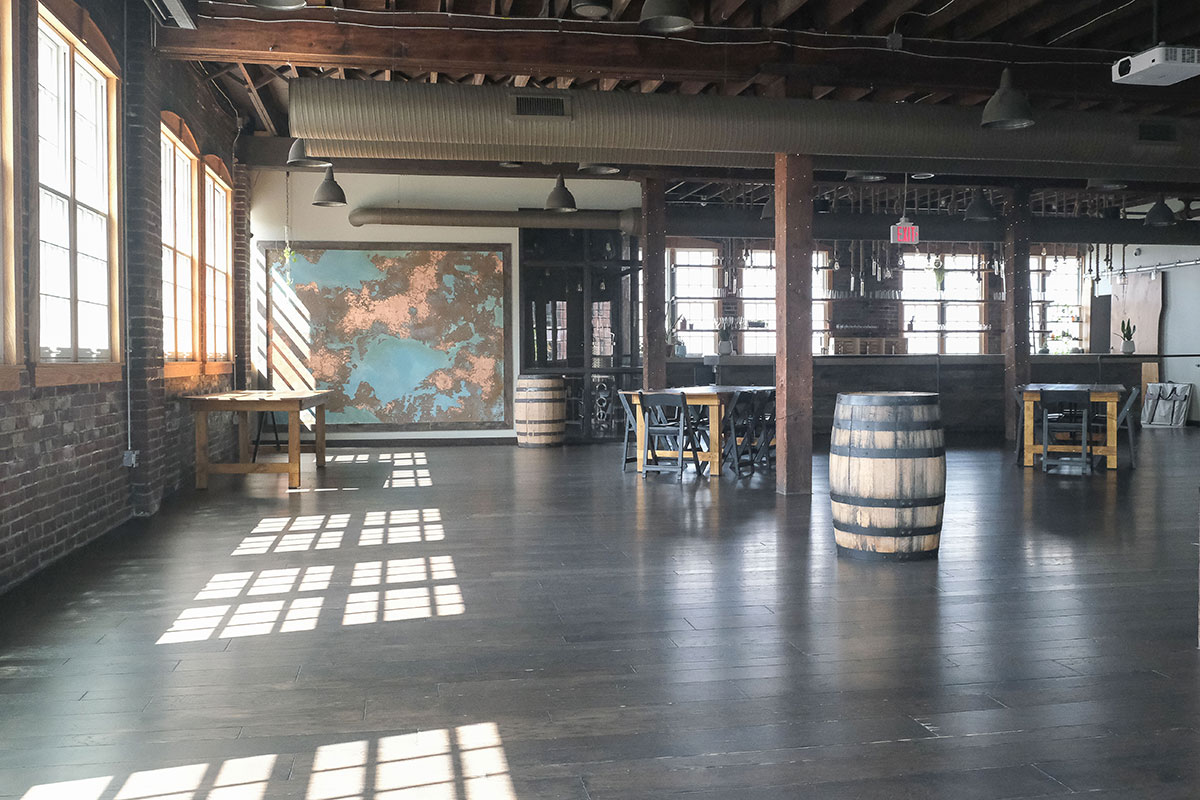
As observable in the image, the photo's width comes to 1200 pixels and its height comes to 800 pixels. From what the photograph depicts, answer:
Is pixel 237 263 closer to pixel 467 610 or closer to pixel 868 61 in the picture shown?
pixel 868 61

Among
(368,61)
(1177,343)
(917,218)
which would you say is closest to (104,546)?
(368,61)

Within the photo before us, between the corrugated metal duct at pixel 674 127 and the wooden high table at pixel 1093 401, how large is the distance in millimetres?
1969

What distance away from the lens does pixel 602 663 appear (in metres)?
3.36

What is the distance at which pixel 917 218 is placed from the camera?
43.8 ft

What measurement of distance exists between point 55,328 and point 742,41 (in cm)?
492

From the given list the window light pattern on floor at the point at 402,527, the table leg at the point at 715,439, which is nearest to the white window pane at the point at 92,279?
the window light pattern on floor at the point at 402,527

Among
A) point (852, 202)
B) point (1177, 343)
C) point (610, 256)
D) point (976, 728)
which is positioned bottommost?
point (976, 728)

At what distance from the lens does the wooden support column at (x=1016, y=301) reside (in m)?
12.1

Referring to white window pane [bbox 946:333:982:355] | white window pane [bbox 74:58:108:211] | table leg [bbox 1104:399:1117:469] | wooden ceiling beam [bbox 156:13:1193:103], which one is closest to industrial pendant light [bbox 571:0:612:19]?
wooden ceiling beam [bbox 156:13:1193:103]

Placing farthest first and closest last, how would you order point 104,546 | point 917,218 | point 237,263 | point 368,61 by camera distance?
point 917,218 → point 237,263 → point 368,61 → point 104,546

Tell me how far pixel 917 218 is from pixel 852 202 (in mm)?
1584

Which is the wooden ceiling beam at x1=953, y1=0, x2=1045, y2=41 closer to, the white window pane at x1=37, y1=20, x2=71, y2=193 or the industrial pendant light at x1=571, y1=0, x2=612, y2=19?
the industrial pendant light at x1=571, y1=0, x2=612, y2=19

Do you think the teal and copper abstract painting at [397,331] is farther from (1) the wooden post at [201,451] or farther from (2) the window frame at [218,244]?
(1) the wooden post at [201,451]

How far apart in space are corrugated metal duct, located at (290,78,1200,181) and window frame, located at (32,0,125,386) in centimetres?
114
